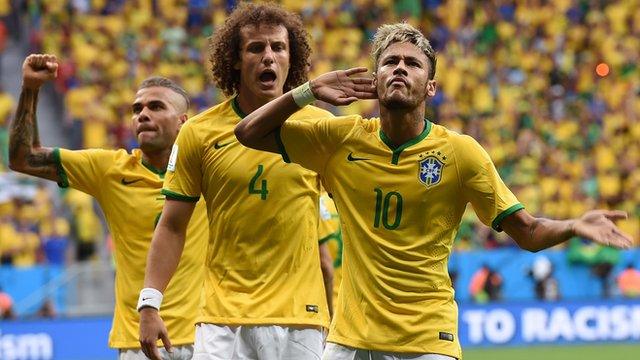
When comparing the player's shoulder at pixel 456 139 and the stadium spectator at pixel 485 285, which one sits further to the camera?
the stadium spectator at pixel 485 285

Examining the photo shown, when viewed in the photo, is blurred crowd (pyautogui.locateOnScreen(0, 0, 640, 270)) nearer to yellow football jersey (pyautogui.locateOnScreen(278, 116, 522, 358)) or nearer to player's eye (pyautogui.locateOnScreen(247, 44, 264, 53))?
player's eye (pyautogui.locateOnScreen(247, 44, 264, 53))

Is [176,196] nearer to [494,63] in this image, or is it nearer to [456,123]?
[456,123]

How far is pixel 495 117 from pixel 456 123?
975 millimetres

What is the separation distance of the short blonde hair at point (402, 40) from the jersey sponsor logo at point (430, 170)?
41 cm

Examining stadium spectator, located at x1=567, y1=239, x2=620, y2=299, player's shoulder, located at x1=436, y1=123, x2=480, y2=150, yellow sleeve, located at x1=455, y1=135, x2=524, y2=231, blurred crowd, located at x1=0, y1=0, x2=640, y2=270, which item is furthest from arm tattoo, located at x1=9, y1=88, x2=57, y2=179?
stadium spectator, located at x1=567, y1=239, x2=620, y2=299

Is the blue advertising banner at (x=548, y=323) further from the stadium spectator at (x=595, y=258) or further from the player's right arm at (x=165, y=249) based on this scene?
the player's right arm at (x=165, y=249)

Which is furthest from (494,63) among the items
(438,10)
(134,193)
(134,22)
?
(134,193)

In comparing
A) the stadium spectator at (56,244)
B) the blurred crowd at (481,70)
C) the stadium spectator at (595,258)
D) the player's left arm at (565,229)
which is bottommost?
the player's left arm at (565,229)

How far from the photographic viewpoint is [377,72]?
6.29 metres

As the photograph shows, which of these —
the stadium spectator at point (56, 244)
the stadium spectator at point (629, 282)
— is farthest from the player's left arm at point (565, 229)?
the stadium spectator at point (629, 282)

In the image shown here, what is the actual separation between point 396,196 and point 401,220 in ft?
0.37

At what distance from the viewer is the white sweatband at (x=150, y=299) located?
21.9 feet

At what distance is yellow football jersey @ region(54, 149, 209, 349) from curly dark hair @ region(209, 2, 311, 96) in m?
0.94

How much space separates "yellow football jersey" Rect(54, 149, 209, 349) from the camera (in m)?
7.91
